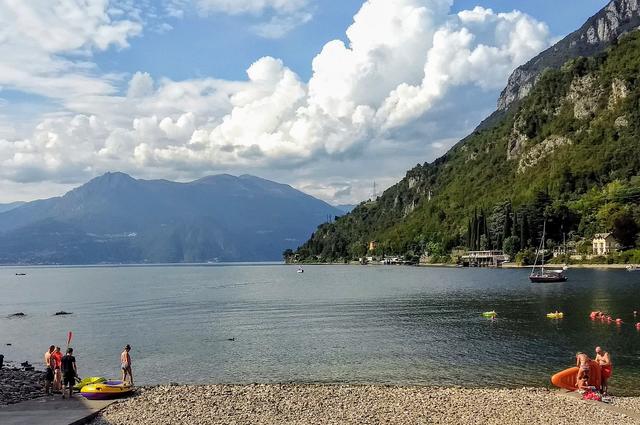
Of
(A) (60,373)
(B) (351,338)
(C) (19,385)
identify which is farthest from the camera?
(B) (351,338)

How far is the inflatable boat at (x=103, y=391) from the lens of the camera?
37906 mm

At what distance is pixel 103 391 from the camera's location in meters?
38.1

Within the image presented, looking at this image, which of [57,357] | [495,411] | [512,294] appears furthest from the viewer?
[512,294]

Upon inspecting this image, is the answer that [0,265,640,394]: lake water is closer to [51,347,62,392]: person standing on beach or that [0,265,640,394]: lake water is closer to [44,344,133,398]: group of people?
[51,347,62,392]: person standing on beach

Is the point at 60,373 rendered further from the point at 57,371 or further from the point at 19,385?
the point at 19,385

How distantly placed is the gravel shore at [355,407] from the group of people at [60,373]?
474 centimetres

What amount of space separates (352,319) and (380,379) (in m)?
42.4

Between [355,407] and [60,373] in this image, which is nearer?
[355,407]

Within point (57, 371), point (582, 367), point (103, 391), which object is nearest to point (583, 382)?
point (582, 367)

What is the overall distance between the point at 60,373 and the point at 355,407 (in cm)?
2078

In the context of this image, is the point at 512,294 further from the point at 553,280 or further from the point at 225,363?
the point at 225,363

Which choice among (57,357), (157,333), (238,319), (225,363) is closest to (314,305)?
(238,319)

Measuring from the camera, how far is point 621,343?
6066 cm

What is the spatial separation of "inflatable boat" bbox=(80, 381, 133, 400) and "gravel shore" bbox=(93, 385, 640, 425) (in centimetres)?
122
